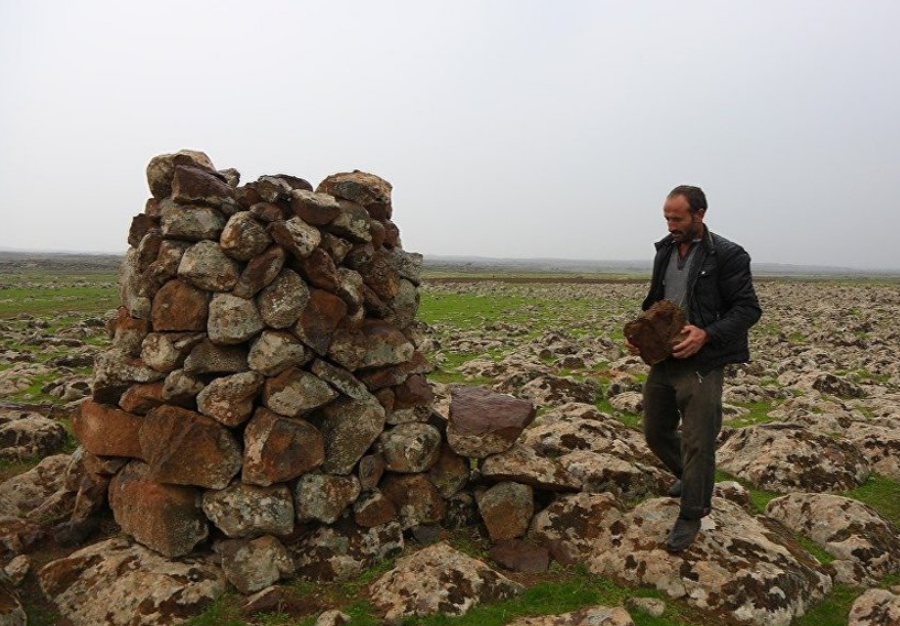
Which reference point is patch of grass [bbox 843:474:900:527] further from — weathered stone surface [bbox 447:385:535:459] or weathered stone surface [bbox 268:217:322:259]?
weathered stone surface [bbox 268:217:322:259]

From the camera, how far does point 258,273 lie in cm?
838

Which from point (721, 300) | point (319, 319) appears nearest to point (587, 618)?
point (721, 300)

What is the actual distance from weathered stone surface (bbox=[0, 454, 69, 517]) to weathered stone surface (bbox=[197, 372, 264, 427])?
15.8 feet

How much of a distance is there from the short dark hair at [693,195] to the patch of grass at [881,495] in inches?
260

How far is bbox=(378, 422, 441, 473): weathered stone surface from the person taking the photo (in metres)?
9.09

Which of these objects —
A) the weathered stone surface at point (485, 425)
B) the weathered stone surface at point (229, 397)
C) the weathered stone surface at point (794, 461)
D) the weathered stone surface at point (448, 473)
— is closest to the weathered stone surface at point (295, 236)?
the weathered stone surface at point (229, 397)

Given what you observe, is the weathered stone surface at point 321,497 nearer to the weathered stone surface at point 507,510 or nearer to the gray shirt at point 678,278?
the weathered stone surface at point 507,510

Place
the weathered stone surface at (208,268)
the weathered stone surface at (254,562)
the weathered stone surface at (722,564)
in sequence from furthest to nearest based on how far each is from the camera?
the weathered stone surface at (208,268)
the weathered stone surface at (254,562)
the weathered stone surface at (722,564)

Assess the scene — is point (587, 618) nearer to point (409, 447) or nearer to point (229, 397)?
point (409, 447)

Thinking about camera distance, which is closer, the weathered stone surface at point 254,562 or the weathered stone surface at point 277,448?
the weathered stone surface at point 254,562

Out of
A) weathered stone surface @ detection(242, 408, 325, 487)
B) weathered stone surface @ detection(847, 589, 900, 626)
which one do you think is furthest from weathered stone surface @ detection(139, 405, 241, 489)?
weathered stone surface @ detection(847, 589, 900, 626)

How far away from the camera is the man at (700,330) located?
7262 millimetres

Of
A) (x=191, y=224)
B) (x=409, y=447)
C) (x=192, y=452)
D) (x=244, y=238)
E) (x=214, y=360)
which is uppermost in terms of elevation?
(x=191, y=224)

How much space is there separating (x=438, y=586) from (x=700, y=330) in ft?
15.6
